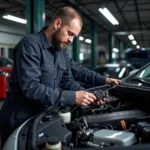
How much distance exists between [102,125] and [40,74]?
614 mm

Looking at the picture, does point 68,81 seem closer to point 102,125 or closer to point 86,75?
point 86,75

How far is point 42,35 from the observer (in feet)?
5.74

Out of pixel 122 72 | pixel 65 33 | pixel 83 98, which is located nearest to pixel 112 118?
pixel 83 98

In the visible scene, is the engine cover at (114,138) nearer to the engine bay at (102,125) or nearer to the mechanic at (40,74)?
the engine bay at (102,125)

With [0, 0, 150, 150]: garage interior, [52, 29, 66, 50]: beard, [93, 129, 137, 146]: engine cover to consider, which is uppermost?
[0, 0, 150, 150]: garage interior

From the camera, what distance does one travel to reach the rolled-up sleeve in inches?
56.6

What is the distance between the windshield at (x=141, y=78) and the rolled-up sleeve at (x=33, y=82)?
3.29 feet

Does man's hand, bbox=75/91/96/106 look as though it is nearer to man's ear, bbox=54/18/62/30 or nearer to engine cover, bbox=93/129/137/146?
engine cover, bbox=93/129/137/146

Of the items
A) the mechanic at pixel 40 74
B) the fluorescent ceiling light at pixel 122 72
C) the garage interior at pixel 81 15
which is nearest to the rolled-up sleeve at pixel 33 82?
the mechanic at pixel 40 74

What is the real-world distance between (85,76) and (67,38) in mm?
647

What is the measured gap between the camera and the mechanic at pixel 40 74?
1.47 meters

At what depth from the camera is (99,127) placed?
160 centimetres

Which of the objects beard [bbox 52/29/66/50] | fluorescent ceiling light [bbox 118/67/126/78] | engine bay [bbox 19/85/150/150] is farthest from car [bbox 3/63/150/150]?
fluorescent ceiling light [bbox 118/67/126/78]

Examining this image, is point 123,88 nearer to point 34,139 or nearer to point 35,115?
point 35,115
